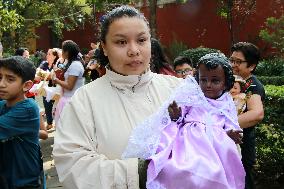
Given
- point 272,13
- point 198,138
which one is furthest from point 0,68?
point 272,13

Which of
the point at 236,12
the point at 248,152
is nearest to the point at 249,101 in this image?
the point at 248,152

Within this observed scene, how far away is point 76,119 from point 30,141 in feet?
3.96

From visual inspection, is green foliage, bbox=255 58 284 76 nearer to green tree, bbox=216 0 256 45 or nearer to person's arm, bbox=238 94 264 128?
green tree, bbox=216 0 256 45

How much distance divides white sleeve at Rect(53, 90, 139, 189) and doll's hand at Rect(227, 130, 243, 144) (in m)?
0.49

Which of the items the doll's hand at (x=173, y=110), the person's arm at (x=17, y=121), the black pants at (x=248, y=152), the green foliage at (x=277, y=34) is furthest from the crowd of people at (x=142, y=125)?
the green foliage at (x=277, y=34)

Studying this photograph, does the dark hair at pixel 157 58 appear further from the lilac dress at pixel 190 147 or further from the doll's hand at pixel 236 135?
the doll's hand at pixel 236 135

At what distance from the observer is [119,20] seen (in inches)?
84.4

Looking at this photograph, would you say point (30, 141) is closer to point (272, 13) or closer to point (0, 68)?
point (0, 68)

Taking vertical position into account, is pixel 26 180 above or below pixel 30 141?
below

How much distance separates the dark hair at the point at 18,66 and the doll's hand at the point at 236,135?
175 centimetres

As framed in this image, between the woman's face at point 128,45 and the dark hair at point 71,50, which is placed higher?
the woman's face at point 128,45

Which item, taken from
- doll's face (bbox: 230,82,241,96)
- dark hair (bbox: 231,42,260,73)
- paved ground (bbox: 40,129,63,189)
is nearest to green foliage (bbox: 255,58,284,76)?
paved ground (bbox: 40,129,63,189)

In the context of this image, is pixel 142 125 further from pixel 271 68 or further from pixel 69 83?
pixel 271 68

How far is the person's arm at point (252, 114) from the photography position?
11.6ft
